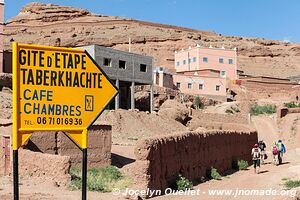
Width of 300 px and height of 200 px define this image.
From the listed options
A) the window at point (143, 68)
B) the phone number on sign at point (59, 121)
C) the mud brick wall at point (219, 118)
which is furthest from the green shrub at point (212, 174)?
the window at point (143, 68)

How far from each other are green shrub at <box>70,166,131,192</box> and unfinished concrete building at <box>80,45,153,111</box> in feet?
48.1

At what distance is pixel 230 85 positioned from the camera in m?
47.9

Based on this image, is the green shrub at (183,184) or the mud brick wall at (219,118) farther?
the mud brick wall at (219,118)

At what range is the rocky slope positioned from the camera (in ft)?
245

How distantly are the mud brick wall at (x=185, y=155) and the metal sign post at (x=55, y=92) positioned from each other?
770cm

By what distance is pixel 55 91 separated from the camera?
4004mm

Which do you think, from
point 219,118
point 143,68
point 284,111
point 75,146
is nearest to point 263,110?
point 284,111

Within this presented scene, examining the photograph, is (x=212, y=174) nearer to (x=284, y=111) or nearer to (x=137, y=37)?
(x=284, y=111)

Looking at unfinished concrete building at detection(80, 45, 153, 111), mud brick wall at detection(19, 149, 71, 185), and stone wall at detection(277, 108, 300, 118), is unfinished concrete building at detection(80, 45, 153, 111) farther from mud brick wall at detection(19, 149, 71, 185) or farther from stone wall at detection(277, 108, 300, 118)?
mud brick wall at detection(19, 149, 71, 185)

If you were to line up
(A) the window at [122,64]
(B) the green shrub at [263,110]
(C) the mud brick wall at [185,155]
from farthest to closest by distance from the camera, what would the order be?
1. (B) the green shrub at [263,110]
2. (A) the window at [122,64]
3. (C) the mud brick wall at [185,155]

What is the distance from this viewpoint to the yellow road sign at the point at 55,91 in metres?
3.81

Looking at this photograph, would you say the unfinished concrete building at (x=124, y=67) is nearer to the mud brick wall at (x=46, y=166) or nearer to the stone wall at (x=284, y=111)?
the stone wall at (x=284, y=111)

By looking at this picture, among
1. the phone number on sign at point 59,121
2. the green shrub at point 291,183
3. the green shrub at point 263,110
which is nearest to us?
the phone number on sign at point 59,121

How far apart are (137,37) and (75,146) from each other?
63.6m
